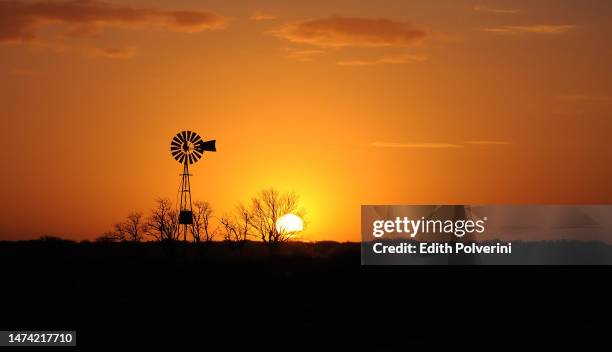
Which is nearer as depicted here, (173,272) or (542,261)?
(542,261)

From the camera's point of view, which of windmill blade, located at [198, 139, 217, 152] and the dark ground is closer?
the dark ground

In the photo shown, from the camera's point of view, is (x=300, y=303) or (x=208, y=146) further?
(x=208, y=146)

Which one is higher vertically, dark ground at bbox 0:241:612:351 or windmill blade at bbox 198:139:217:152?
windmill blade at bbox 198:139:217:152

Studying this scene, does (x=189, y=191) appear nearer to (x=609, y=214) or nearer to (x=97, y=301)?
(x=97, y=301)

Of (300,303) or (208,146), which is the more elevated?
(208,146)

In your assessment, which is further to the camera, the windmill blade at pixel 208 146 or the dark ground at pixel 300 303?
the windmill blade at pixel 208 146

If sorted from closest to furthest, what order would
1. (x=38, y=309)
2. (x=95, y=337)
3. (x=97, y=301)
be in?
(x=95, y=337) → (x=38, y=309) → (x=97, y=301)

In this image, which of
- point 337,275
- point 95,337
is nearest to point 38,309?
point 95,337

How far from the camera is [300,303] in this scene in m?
65.4

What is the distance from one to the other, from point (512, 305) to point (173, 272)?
1202 inches

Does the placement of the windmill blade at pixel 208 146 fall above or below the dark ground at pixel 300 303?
above

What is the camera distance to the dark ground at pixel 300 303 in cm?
4945

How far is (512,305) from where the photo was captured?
6222 centimetres

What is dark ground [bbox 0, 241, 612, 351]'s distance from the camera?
49453 mm
